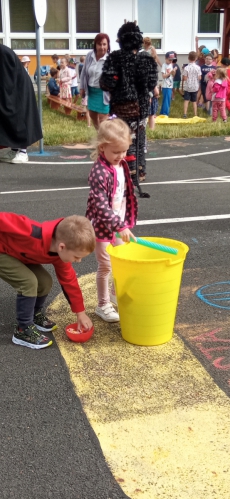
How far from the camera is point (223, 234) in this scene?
5.68m

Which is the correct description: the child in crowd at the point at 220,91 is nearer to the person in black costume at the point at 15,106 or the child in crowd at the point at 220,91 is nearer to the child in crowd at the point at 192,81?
the child in crowd at the point at 192,81

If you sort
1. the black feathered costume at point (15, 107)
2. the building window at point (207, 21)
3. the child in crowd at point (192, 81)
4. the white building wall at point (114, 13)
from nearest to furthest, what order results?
1. the black feathered costume at point (15, 107)
2. the child in crowd at point (192, 81)
3. the white building wall at point (114, 13)
4. the building window at point (207, 21)

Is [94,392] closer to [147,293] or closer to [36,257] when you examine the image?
[147,293]

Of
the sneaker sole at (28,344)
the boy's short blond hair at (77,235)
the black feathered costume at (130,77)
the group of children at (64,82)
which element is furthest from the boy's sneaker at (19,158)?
the group of children at (64,82)

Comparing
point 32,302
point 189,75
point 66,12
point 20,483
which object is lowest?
point 20,483

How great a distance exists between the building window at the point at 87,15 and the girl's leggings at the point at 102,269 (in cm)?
2149

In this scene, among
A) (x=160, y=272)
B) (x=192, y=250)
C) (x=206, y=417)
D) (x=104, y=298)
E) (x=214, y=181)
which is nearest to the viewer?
(x=206, y=417)

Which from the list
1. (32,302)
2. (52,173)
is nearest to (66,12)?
(52,173)

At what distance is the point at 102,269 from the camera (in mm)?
3873

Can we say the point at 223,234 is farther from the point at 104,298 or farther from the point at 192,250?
the point at 104,298

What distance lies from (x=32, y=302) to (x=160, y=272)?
0.77 metres

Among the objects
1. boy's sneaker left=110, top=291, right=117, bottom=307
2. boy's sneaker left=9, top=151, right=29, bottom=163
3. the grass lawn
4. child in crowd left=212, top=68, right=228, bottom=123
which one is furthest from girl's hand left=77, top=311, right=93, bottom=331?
child in crowd left=212, top=68, right=228, bottom=123

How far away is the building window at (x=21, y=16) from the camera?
74.8 ft

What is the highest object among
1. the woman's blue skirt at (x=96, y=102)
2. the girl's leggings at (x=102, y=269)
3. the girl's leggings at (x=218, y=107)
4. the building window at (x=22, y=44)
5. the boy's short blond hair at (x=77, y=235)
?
the building window at (x=22, y=44)
